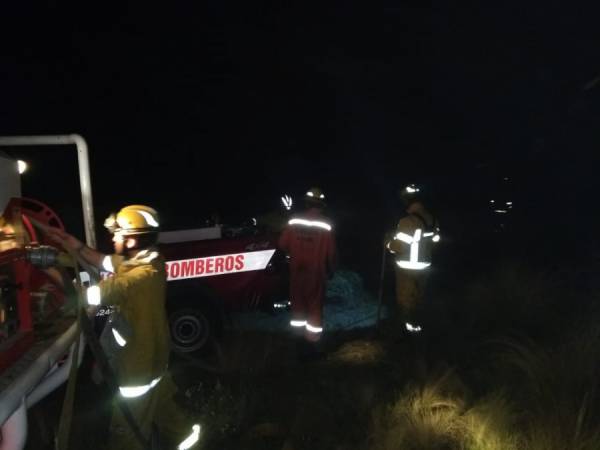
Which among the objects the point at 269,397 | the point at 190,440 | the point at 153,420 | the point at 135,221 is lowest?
the point at 269,397

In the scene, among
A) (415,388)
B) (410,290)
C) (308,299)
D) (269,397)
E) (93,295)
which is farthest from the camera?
(410,290)

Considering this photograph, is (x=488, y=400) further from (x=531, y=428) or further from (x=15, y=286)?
(x=15, y=286)

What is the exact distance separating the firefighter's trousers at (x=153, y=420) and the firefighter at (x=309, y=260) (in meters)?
2.37

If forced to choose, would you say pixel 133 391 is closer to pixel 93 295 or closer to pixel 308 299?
pixel 93 295

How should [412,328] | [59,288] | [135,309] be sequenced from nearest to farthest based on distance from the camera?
[135,309] → [59,288] → [412,328]

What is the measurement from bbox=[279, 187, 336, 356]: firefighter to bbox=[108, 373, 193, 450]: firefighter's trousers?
7.78 feet

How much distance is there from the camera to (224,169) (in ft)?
78.2

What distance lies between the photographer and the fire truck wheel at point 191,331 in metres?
5.81

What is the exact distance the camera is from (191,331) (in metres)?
5.86

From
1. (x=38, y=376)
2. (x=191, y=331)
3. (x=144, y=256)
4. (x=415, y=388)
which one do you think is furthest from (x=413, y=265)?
(x=38, y=376)

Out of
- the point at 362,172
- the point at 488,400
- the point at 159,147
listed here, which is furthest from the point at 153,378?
the point at 362,172

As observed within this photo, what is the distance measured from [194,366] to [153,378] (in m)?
2.23

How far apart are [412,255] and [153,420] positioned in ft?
11.9

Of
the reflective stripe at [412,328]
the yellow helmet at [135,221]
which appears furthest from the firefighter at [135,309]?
the reflective stripe at [412,328]
